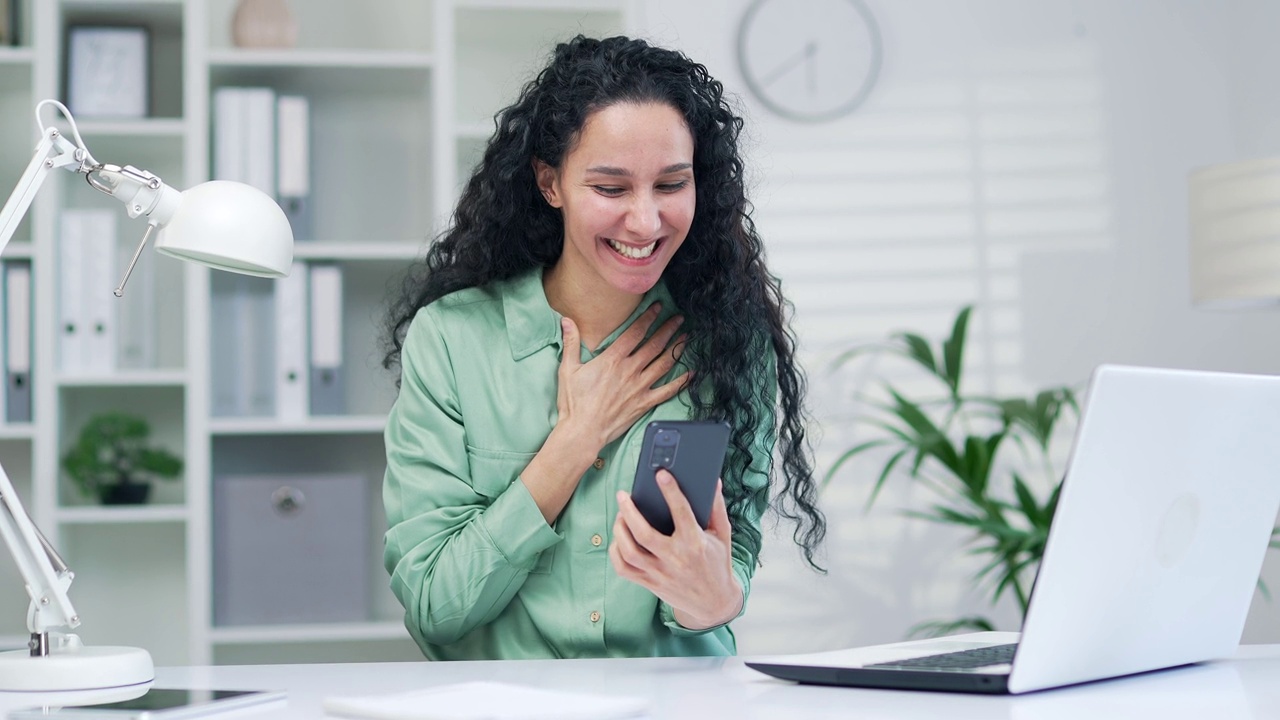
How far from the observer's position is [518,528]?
4.60ft

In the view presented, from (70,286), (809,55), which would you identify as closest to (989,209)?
(809,55)

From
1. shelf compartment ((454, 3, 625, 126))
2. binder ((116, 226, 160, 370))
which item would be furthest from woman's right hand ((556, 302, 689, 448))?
binder ((116, 226, 160, 370))

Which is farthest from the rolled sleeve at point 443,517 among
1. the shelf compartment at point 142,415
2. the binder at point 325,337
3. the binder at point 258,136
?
the shelf compartment at point 142,415

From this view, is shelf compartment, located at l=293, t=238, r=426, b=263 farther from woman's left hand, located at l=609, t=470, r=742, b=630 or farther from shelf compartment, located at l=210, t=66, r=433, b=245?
woman's left hand, located at l=609, t=470, r=742, b=630

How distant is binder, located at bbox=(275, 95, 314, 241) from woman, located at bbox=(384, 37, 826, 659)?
907mm

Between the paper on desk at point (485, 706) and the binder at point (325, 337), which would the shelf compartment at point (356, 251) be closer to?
the binder at point (325, 337)

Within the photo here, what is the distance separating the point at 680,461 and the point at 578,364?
1.49 feet

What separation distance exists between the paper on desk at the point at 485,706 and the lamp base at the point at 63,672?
0.81 ft

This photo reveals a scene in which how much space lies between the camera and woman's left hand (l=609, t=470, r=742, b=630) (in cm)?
115

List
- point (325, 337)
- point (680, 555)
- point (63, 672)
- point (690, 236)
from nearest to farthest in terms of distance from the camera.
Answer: point (63, 672) < point (680, 555) < point (690, 236) < point (325, 337)

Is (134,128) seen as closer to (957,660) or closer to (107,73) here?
(107,73)

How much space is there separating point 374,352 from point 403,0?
788 millimetres

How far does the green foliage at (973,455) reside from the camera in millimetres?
2559

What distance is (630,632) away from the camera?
1473 mm
